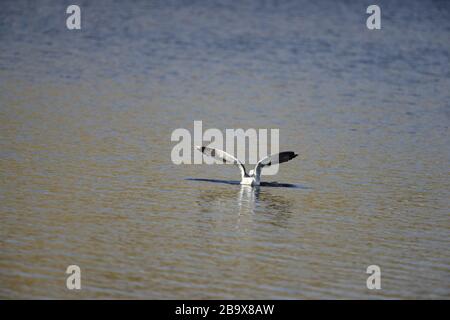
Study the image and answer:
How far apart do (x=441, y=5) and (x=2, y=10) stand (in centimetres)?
2010

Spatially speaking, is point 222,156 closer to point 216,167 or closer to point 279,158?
point 216,167

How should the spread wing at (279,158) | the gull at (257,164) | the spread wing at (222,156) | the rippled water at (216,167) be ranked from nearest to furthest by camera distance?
the rippled water at (216,167), the gull at (257,164), the spread wing at (222,156), the spread wing at (279,158)

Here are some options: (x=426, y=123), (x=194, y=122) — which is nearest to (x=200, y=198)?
(x=194, y=122)

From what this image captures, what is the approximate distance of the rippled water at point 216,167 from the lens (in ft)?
42.9

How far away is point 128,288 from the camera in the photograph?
12.1m

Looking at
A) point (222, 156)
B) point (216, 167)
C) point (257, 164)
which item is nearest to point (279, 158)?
point (257, 164)

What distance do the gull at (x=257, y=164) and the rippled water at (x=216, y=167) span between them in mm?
242

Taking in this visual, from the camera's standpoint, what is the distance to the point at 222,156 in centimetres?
A: 1875

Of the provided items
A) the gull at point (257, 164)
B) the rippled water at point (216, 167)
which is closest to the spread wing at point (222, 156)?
the gull at point (257, 164)

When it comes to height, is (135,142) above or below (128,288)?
above

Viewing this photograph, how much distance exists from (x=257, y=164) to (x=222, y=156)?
0.94 metres

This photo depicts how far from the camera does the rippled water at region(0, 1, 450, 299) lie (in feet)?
42.9

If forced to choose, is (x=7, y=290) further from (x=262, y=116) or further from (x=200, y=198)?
(x=262, y=116)

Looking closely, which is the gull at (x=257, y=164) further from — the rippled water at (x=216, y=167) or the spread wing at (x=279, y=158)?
the rippled water at (x=216, y=167)
